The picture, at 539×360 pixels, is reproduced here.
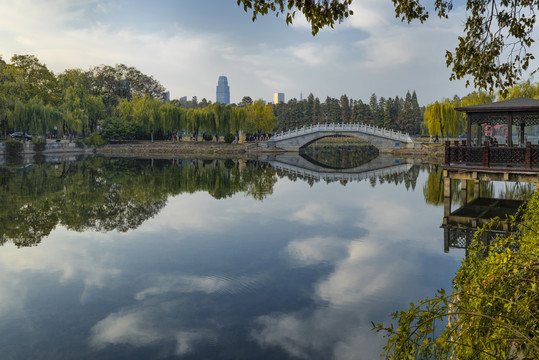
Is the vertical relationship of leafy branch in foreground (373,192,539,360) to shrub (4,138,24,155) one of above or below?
below

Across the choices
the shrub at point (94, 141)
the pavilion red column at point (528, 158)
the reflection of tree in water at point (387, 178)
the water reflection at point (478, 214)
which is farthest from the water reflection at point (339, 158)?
the shrub at point (94, 141)

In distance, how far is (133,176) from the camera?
75.5 feet

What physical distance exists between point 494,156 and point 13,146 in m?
37.4

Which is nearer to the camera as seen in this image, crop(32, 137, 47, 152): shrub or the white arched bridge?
crop(32, 137, 47, 152): shrub

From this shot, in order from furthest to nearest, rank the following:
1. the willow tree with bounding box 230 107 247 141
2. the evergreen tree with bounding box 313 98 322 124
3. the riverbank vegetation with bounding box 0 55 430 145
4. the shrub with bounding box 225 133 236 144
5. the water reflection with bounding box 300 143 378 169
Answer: the evergreen tree with bounding box 313 98 322 124 < the shrub with bounding box 225 133 236 144 < the willow tree with bounding box 230 107 247 141 < the riverbank vegetation with bounding box 0 55 430 145 < the water reflection with bounding box 300 143 378 169

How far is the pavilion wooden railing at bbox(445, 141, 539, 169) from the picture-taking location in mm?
11906

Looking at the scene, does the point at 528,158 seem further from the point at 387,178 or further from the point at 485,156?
the point at 387,178

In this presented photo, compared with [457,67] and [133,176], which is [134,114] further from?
[457,67]

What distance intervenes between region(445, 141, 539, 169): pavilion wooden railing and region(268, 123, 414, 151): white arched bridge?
29597 mm

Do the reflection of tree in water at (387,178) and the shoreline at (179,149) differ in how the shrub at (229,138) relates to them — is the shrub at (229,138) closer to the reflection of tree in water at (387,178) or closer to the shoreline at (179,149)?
the shoreline at (179,149)

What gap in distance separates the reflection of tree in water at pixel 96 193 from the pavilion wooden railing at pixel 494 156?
726 centimetres

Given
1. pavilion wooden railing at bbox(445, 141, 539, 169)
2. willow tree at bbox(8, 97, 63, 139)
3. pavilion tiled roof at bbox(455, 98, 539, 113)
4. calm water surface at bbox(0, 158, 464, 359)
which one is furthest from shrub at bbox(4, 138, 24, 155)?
pavilion tiled roof at bbox(455, 98, 539, 113)

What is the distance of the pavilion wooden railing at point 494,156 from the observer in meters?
11.9

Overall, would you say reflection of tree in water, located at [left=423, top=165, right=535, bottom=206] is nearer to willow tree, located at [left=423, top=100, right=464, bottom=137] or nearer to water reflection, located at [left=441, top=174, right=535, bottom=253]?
water reflection, located at [left=441, top=174, right=535, bottom=253]
